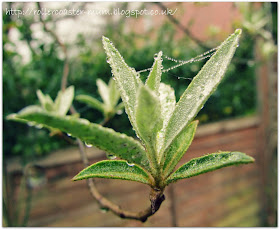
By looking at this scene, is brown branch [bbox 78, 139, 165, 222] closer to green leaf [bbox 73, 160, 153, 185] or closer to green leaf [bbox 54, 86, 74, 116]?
green leaf [bbox 73, 160, 153, 185]

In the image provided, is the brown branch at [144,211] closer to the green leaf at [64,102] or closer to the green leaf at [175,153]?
the green leaf at [175,153]

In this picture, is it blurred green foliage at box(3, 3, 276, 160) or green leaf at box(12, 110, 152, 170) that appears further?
blurred green foliage at box(3, 3, 276, 160)

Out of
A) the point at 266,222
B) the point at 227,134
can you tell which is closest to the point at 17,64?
the point at 227,134

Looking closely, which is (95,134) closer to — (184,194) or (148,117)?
(148,117)

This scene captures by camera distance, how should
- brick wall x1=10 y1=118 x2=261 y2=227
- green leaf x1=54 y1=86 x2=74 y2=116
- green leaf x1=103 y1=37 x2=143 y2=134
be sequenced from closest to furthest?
green leaf x1=103 y1=37 x2=143 y2=134 < green leaf x1=54 y1=86 x2=74 y2=116 < brick wall x1=10 y1=118 x2=261 y2=227

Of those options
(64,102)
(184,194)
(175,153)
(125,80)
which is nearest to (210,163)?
(175,153)

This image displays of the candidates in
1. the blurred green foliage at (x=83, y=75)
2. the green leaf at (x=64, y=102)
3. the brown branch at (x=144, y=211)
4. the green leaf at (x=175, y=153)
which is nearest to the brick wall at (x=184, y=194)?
the blurred green foliage at (x=83, y=75)

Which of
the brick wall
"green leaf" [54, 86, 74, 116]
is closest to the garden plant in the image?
"green leaf" [54, 86, 74, 116]
